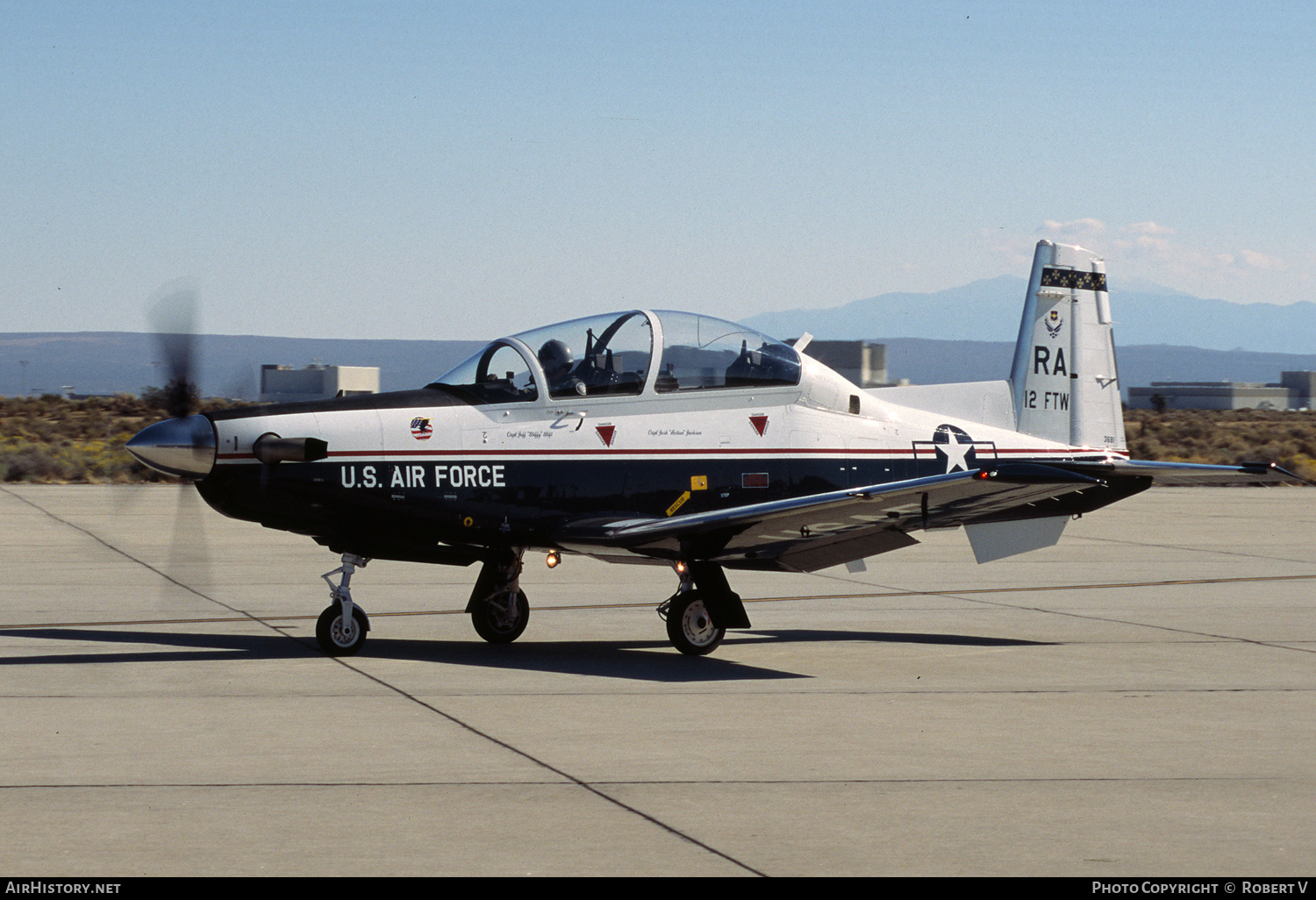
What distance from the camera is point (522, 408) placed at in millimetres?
10820

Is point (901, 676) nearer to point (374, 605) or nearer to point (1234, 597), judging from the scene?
point (374, 605)

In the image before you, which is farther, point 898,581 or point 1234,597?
point 898,581

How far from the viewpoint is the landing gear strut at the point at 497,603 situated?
11.6 m

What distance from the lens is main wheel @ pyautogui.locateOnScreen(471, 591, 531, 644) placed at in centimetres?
1162

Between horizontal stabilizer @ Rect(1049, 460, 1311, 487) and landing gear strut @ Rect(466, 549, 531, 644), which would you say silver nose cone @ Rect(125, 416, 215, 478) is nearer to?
landing gear strut @ Rect(466, 549, 531, 644)

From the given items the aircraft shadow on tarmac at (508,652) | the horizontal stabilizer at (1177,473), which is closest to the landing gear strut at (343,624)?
the aircraft shadow on tarmac at (508,652)

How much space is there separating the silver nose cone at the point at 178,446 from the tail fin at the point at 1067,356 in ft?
22.7

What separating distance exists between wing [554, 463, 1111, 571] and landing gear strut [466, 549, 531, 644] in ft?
Answer: 2.97

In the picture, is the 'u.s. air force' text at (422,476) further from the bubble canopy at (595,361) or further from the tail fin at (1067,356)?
the tail fin at (1067,356)

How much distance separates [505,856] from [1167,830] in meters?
2.74

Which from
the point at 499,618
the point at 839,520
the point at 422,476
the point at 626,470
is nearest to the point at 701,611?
the point at 626,470

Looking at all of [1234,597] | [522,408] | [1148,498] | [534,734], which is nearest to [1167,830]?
[534,734]

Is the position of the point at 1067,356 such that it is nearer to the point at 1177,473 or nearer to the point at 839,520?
the point at 1177,473

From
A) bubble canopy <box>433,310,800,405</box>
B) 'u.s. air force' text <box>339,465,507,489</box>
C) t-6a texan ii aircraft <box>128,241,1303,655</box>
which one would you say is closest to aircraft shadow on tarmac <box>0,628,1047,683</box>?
t-6a texan ii aircraft <box>128,241,1303,655</box>
